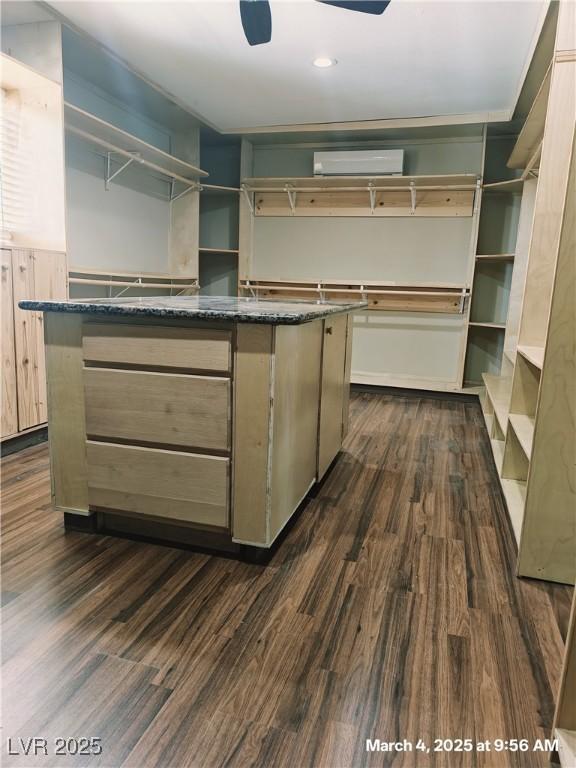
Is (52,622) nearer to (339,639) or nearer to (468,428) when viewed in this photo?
(339,639)

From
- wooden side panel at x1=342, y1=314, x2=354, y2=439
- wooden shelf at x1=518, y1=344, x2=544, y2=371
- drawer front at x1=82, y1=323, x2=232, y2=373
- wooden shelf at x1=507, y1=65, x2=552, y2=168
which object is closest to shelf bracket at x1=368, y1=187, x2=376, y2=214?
wooden shelf at x1=507, y1=65, x2=552, y2=168

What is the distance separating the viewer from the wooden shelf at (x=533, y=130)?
299 centimetres

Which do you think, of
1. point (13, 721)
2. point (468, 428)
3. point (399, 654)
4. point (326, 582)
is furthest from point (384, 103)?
point (13, 721)

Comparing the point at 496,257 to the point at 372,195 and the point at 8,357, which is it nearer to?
the point at 372,195

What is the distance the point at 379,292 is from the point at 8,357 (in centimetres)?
348

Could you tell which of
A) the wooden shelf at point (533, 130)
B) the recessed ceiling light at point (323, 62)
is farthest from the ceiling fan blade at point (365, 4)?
the recessed ceiling light at point (323, 62)

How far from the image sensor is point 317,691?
135cm

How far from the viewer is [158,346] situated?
6.28 feet

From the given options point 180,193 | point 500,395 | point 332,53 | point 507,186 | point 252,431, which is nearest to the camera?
point 252,431

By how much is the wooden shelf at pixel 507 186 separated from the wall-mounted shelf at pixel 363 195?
5.5 inches

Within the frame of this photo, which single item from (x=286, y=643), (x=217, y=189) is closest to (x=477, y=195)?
(x=217, y=189)

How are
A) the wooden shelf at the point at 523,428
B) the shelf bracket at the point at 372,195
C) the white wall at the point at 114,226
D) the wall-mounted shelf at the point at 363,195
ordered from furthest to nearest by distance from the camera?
the shelf bracket at the point at 372,195
the wall-mounted shelf at the point at 363,195
the white wall at the point at 114,226
the wooden shelf at the point at 523,428

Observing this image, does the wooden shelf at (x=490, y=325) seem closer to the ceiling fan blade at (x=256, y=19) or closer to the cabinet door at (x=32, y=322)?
the ceiling fan blade at (x=256, y=19)

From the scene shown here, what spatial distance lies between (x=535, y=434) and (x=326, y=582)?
0.95m
